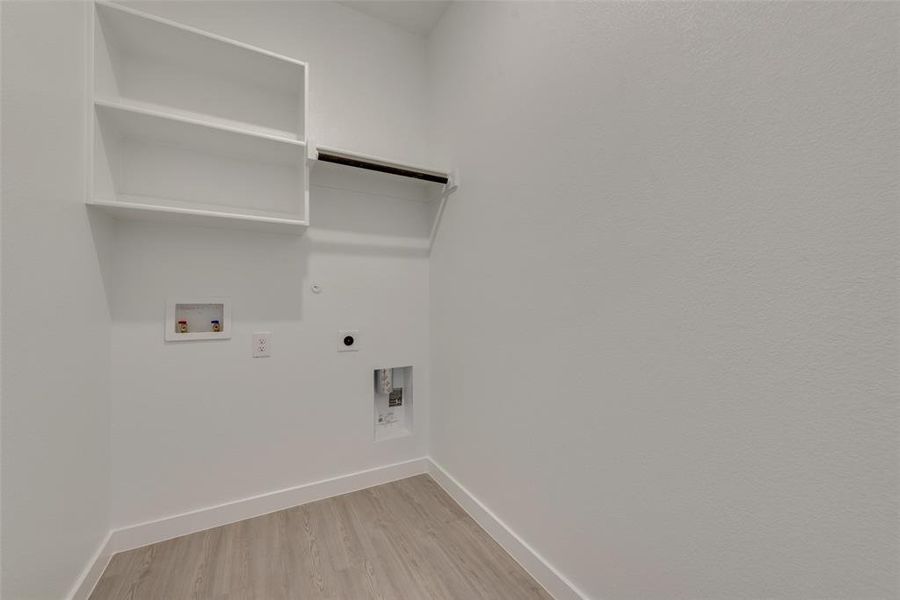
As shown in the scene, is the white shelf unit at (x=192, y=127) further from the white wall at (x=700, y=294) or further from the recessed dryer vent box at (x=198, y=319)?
the white wall at (x=700, y=294)

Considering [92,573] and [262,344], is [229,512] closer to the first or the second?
[92,573]

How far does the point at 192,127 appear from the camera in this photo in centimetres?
143

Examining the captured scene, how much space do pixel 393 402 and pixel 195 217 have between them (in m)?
1.43

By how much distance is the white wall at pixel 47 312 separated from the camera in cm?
88

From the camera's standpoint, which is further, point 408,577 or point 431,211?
point 431,211

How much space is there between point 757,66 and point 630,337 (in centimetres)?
68

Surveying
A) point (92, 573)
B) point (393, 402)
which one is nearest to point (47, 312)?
point (92, 573)

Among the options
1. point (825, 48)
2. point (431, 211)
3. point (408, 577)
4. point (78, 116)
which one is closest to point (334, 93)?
point (431, 211)

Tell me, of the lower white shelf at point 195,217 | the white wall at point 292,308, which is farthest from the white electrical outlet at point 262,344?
the lower white shelf at point 195,217

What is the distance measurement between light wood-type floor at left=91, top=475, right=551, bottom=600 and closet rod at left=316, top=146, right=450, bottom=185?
1.76m

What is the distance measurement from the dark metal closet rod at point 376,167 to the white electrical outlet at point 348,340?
0.89 metres

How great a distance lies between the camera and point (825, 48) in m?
0.66

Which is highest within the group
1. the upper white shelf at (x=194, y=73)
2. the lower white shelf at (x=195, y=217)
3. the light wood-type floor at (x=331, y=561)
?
the upper white shelf at (x=194, y=73)

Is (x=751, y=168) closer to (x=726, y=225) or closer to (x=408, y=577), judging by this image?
(x=726, y=225)
